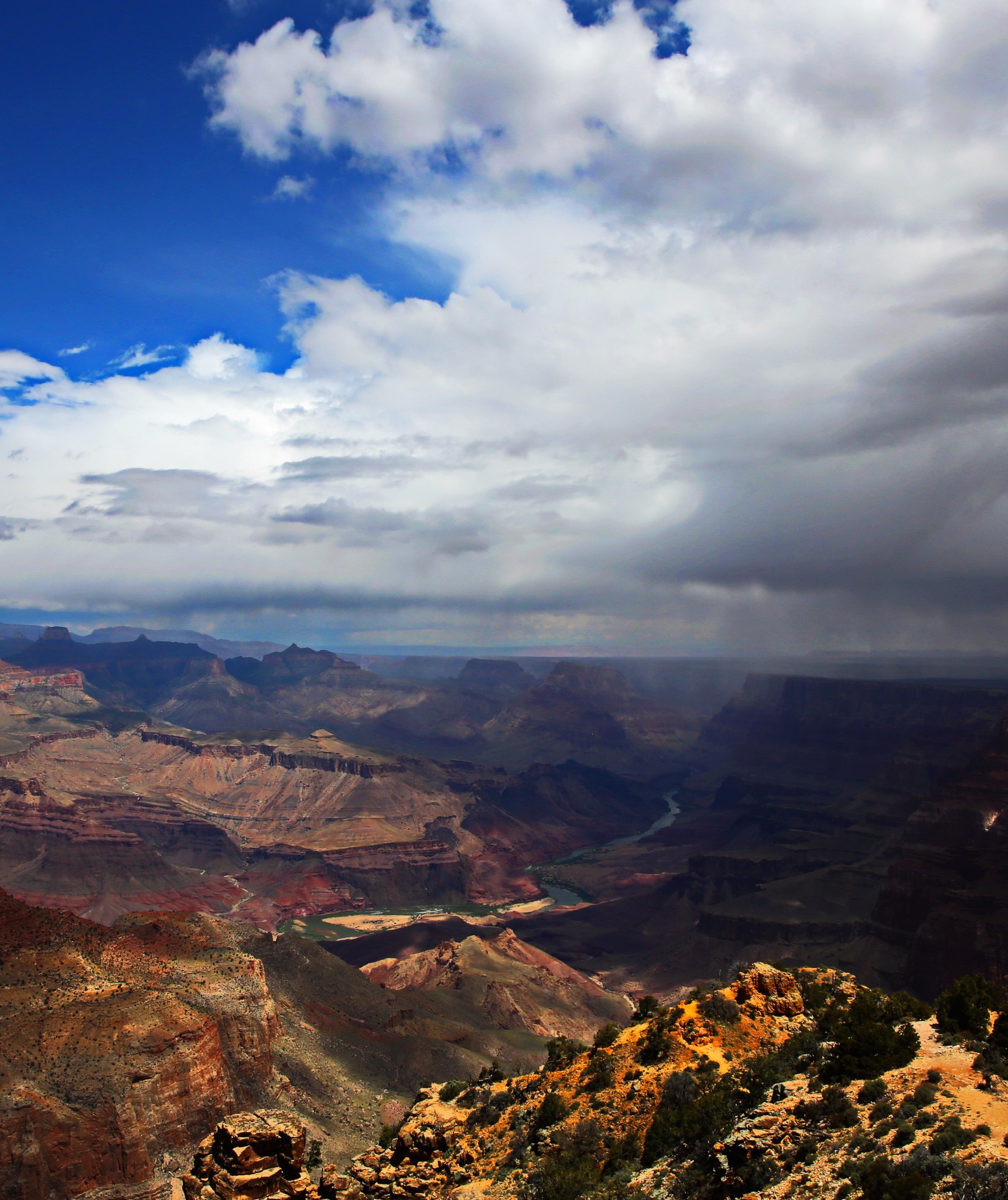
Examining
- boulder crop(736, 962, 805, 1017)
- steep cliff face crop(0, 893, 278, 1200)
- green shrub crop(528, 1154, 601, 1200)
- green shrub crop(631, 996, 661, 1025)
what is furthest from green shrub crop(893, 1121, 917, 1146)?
steep cliff face crop(0, 893, 278, 1200)

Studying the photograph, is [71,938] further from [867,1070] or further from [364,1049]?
[867,1070]

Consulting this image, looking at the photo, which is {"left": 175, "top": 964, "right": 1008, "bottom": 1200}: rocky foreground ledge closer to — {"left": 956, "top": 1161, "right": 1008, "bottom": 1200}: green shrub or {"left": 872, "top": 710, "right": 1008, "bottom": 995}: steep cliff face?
{"left": 956, "top": 1161, "right": 1008, "bottom": 1200}: green shrub

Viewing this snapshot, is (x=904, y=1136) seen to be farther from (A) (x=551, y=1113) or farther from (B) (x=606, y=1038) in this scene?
(B) (x=606, y=1038)

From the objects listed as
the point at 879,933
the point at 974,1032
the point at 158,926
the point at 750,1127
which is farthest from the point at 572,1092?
the point at 879,933

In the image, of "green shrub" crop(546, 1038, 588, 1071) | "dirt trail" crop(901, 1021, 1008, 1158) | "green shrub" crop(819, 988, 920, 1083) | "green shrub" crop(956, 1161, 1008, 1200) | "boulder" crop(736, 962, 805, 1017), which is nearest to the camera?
"green shrub" crop(956, 1161, 1008, 1200)

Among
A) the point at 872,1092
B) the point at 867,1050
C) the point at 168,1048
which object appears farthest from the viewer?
the point at 168,1048

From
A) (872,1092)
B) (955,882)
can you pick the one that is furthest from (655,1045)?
(955,882)

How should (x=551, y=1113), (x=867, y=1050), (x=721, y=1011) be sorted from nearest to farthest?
(x=867, y=1050), (x=551, y=1113), (x=721, y=1011)
